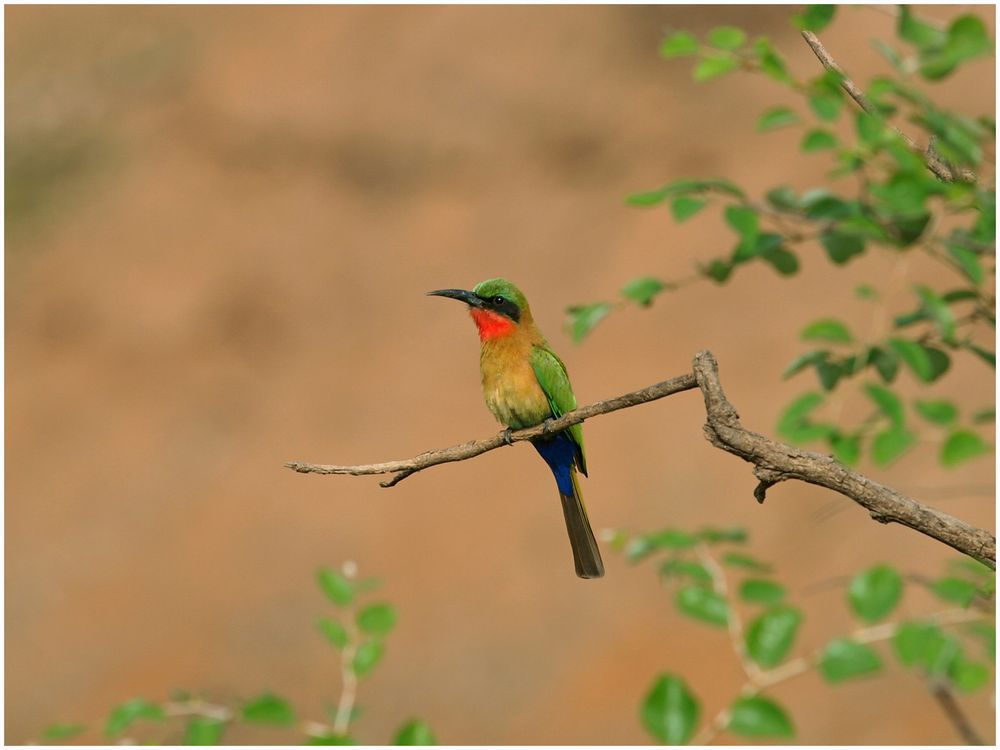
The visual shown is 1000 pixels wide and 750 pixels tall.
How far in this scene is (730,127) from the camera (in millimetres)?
7812

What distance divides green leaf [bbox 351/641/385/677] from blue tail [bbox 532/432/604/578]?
19.2 inches

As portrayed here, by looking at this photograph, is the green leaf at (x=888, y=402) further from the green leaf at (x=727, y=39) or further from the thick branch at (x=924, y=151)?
Result: the green leaf at (x=727, y=39)

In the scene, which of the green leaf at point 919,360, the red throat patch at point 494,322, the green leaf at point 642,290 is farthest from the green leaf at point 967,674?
the red throat patch at point 494,322

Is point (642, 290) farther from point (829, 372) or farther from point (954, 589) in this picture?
point (954, 589)

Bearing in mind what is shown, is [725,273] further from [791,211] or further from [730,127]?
[730,127]

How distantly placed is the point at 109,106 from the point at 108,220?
0.87 metres

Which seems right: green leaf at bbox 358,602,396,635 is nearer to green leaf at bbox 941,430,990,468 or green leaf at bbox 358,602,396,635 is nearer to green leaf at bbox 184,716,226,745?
green leaf at bbox 184,716,226,745

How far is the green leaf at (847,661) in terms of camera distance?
5.46 feet

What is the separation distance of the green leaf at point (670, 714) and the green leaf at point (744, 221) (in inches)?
26.4

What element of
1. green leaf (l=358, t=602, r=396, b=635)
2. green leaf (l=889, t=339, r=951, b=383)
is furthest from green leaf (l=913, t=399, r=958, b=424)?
green leaf (l=358, t=602, r=396, b=635)

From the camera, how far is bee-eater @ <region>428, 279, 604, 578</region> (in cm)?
247

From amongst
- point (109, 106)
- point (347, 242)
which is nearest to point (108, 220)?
point (109, 106)

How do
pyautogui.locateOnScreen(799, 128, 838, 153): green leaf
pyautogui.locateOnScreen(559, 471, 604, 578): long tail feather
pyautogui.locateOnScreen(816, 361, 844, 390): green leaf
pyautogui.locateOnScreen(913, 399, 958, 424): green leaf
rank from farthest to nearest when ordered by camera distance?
pyautogui.locateOnScreen(559, 471, 604, 578): long tail feather < pyautogui.locateOnScreen(913, 399, 958, 424): green leaf < pyautogui.locateOnScreen(816, 361, 844, 390): green leaf < pyautogui.locateOnScreen(799, 128, 838, 153): green leaf

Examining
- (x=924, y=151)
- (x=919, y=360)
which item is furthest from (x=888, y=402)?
(x=924, y=151)
